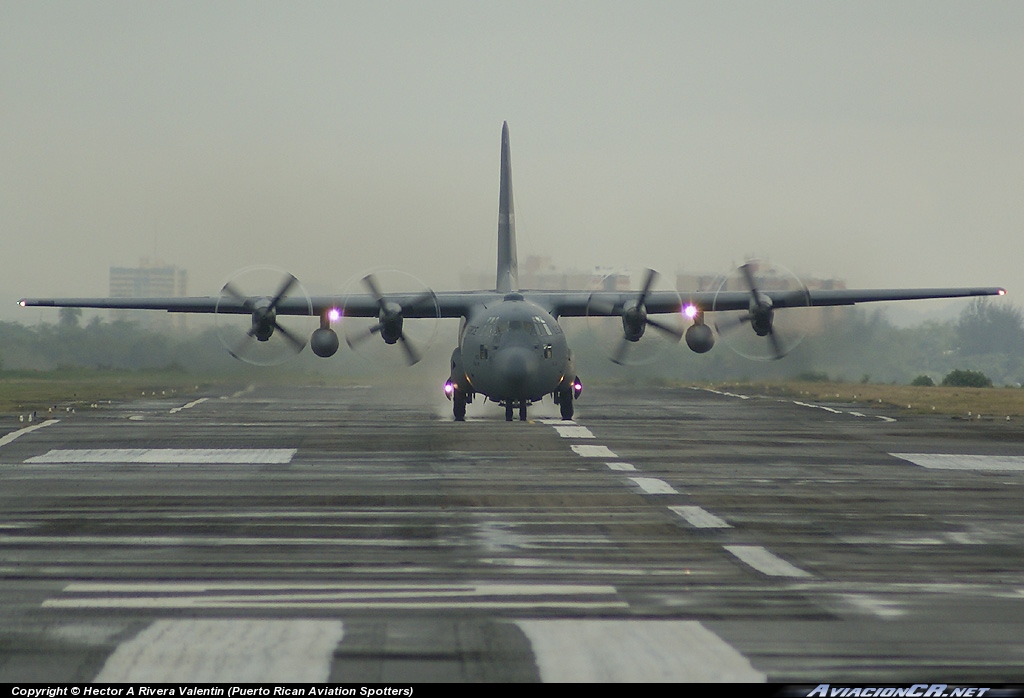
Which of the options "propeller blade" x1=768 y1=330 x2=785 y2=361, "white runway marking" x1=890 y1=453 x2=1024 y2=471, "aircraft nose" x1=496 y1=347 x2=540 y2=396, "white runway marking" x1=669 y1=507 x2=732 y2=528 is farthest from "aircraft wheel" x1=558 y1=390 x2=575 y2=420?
"white runway marking" x1=669 y1=507 x2=732 y2=528

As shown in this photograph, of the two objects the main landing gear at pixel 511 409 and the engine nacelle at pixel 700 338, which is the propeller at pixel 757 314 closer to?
the engine nacelle at pixel 700 338

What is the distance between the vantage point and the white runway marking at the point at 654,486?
21.1 metres

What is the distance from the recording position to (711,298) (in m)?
44.4

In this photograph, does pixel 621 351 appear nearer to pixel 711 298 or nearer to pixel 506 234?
pixel 711 298

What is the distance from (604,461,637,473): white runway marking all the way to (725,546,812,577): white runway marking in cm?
930

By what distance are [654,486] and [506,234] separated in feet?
92.4

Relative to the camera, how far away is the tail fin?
153 ft

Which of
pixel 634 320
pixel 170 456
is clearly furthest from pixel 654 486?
pixel 634 320

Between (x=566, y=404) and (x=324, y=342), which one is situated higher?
(x=324, y=342)

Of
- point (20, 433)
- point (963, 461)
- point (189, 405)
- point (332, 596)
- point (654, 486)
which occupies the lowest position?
point (189, 405)

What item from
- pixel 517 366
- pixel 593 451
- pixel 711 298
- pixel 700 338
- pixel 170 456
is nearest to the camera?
pixel 170 456

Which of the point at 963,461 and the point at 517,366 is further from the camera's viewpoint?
the point at 517,366

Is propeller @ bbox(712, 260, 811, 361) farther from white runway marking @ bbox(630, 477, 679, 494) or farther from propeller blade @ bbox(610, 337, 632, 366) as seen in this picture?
white runway marking @ bbox(630, 477, 679, 494)

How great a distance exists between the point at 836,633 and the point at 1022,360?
102 m
